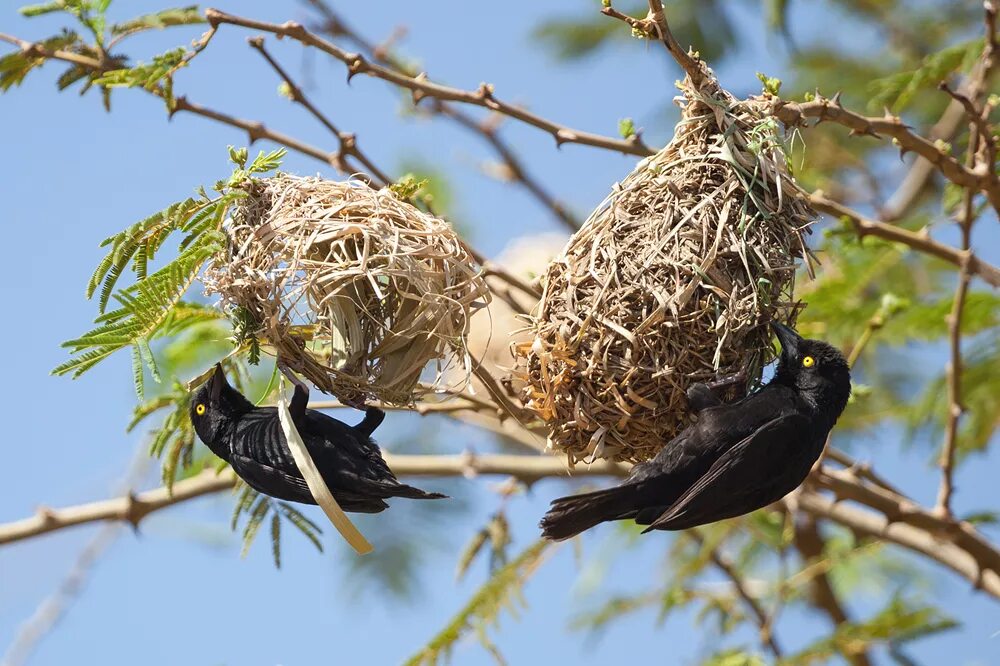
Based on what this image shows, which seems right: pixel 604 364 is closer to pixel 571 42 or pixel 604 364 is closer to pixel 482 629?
pixel 482 629

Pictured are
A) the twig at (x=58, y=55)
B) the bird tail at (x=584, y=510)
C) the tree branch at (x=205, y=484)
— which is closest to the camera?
the bird tail at (x=584, y=510)

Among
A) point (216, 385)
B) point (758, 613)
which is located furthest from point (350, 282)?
point (758, 613)

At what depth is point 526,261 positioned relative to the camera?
20.7 ft

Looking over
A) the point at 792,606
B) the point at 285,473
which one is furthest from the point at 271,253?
the point at 792,606

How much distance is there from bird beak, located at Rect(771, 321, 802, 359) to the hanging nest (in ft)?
2.53

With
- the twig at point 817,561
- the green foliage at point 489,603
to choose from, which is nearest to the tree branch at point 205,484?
the green foliage at point 489,603

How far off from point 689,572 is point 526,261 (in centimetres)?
171

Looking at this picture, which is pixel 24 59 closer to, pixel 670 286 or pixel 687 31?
pixel 670 286

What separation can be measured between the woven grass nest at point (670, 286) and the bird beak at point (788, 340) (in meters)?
0.07

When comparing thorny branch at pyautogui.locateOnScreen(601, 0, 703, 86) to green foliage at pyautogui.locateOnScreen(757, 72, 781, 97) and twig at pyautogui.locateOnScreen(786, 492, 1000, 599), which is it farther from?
twig at pyautogui.locateOnScreen(786, 492, 1000, 599)

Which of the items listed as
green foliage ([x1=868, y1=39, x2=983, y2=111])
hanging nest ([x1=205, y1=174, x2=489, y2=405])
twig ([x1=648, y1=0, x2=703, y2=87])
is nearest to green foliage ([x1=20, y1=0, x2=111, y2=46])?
hanging nest ([x1=205, y1=174, x2=489, y2=405])

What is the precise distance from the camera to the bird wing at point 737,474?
3027 millimetres

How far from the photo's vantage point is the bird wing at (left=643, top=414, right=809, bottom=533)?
9.93 ft

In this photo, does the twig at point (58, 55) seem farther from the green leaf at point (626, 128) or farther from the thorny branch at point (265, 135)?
the green leaf at point (626, 128)
